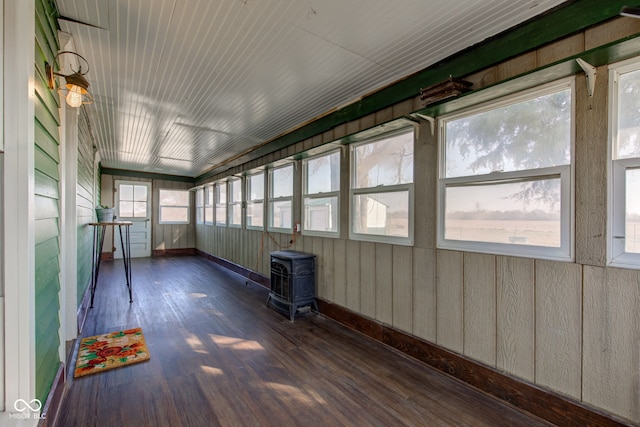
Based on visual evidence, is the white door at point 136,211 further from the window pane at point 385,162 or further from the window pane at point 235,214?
the window pane at point 385,162

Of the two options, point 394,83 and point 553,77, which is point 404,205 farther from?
point 553,77

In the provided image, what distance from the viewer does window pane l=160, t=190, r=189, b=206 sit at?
29.3 ft

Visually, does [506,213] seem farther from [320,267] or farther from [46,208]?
[46,208]

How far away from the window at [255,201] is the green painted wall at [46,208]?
3.45 m

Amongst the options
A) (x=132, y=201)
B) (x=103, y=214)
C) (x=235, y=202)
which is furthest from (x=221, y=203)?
(x=103, y=214)

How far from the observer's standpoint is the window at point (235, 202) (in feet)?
20.9

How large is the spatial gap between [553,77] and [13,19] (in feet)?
9.00

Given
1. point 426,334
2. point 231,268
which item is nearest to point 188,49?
point 426,334

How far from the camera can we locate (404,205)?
9.12ft

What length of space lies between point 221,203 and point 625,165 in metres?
7.12

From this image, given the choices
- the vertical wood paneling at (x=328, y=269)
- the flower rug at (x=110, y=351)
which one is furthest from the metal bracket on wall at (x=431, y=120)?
the flower rug at (x=110, y=351)

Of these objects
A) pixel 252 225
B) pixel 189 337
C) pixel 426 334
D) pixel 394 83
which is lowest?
pixel 189 337

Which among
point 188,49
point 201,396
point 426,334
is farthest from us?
point 426,334

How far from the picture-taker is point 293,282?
11.6ft
